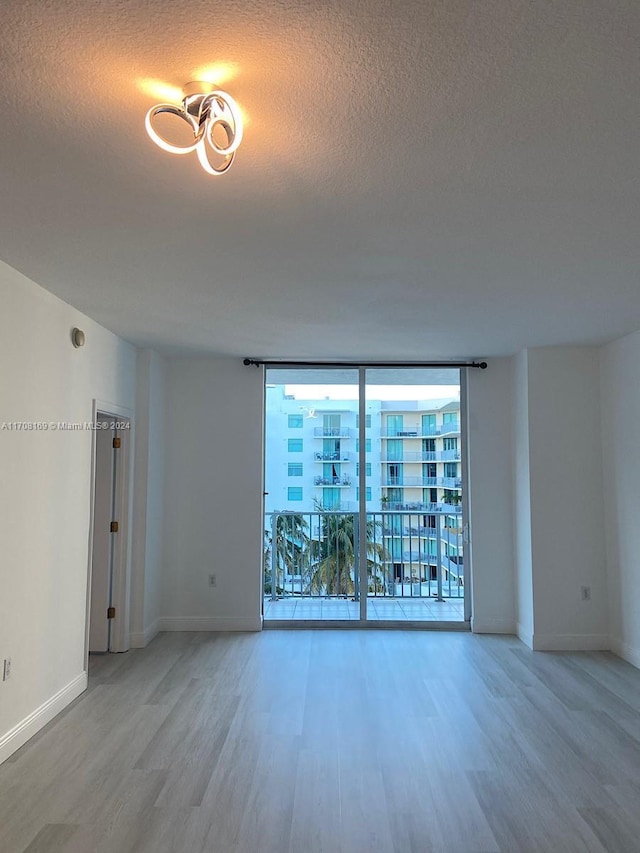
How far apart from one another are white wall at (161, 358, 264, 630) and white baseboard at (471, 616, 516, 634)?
1961 mm

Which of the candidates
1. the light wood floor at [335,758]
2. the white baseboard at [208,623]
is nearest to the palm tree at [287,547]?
the white baseboard at [208,623]

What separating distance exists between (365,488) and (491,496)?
116cm

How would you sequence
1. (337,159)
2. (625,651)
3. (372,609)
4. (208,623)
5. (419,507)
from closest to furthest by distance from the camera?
(337,159), (625,651), (208,623), (372,609), (419,507)

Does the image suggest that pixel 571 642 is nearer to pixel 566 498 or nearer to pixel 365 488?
pixel 566 498

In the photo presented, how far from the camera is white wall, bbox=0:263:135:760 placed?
2.79 m

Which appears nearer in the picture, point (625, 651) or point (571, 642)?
point (625, 651)

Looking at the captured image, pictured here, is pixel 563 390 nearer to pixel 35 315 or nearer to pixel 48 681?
pixel 35 315

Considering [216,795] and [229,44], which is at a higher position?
[229,44]

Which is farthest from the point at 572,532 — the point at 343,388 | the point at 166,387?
the point at 166,387

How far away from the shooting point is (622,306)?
3.45 metres

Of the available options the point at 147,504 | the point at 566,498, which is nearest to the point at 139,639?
the point at 147,504

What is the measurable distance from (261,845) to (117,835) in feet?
1.90

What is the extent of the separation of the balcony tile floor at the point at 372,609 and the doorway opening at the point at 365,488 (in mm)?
14

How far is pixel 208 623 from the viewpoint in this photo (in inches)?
194
